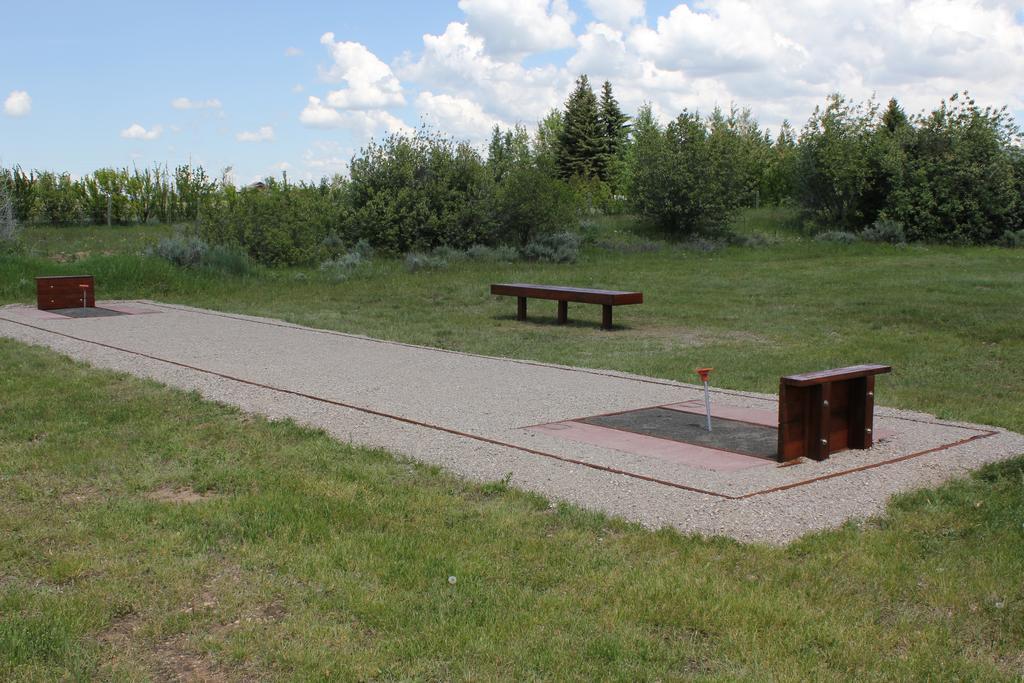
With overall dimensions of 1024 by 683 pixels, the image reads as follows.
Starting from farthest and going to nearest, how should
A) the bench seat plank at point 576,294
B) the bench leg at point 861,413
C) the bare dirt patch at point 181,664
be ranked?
the bench seat plank at point 576,294 → the bench leg at point 861,413 → the bare dirt patch at point 181,664

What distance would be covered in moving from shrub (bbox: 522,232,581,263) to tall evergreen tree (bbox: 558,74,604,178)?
90.0 ft

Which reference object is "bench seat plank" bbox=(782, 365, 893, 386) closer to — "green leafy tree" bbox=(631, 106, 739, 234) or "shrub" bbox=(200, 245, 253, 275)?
"shrub" bbox=(200, 245, 253, 275)

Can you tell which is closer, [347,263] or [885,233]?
[347,263]

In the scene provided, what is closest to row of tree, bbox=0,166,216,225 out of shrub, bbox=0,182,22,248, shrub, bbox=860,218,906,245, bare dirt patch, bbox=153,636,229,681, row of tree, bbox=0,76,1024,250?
row of tree, bbox=0,76,1024,250

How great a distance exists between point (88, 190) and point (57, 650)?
3315 cm

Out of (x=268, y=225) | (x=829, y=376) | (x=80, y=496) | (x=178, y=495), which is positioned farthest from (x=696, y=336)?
(x=268, y=225)

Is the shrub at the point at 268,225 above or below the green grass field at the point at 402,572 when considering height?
above

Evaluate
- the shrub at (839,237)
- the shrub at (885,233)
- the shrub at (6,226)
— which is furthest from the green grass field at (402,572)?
the shrub at (885,233)

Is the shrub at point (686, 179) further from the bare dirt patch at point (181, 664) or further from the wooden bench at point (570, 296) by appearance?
the bare dirt patch at point (181, 664)

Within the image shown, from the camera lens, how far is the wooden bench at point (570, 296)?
41.8ft

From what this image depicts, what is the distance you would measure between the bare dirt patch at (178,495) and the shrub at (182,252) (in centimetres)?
1444

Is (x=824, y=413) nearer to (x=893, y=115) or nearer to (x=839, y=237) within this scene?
(x=839, y=237)

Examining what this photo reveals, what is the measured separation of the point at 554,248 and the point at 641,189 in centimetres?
699

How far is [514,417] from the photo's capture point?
23.8ft
